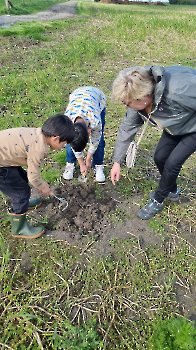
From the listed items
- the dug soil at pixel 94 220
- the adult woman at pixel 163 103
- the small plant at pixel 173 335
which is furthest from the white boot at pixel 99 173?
the small plant at pixel 173 335

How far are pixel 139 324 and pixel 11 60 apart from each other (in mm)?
7970

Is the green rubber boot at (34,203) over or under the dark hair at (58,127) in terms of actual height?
under

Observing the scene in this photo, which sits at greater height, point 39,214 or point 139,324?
point 39,214

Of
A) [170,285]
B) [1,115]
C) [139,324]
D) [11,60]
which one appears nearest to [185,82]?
[170,285]

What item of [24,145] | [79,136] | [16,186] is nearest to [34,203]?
[16,186]

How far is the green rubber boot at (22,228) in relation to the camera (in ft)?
8.84

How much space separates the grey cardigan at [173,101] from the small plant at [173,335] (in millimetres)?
1896

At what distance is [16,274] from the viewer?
256 centimetres

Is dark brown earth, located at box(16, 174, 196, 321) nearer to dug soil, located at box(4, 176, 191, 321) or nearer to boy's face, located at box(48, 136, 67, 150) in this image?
dug soil, located at box(4, 176, 191, 321)

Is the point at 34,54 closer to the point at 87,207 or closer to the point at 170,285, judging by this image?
the point at 87,207

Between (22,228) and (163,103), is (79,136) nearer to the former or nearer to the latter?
(163,103)

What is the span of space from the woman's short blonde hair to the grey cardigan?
0.22 ft

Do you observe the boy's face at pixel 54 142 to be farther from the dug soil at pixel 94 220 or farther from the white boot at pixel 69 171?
the white boot at pixel 69 171

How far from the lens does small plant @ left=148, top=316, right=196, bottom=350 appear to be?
76.9 inches
